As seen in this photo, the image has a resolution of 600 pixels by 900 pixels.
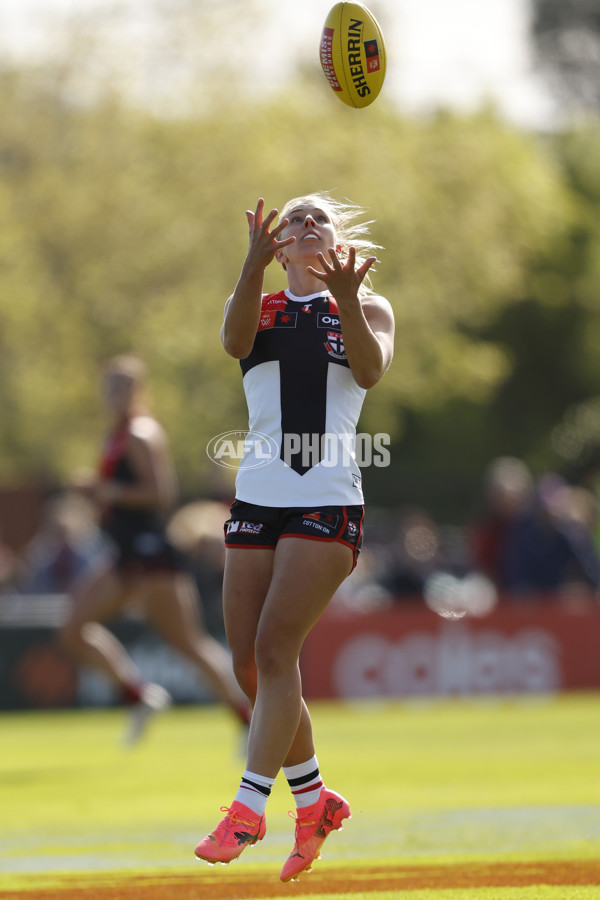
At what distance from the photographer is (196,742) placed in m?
13.7

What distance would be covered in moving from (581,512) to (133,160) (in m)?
14.4

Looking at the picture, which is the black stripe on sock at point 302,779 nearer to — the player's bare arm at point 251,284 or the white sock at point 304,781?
the white sock at point 304,781

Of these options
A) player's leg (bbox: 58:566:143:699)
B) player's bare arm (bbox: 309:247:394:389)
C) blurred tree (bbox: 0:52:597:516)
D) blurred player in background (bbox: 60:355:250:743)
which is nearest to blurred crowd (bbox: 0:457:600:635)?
player's leg (bbox: 58:566:143:699)

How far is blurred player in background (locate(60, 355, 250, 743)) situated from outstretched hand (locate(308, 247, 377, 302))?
5.72m

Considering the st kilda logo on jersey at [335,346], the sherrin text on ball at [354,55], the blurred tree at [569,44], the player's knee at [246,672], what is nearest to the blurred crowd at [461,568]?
the sherrin text on ball at [354,55]

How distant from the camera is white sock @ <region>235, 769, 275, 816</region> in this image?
5555 millimetres

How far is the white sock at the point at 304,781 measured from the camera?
6008 millimetres

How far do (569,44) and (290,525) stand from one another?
2407 inches

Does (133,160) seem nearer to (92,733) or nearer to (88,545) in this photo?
(88,545)

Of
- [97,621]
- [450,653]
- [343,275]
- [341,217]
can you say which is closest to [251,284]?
[343,275]

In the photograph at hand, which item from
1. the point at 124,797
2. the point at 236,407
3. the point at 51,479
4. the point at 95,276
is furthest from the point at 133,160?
the point at 124,797

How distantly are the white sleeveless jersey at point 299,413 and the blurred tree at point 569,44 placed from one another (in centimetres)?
5841

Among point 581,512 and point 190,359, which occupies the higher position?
point 190,359

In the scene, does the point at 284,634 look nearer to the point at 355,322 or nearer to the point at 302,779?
the point at 302,779
